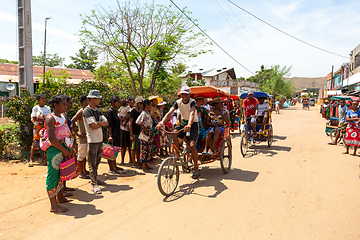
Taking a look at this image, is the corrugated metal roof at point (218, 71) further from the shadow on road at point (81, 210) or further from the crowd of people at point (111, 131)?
the shadow on road at point (81, 210)

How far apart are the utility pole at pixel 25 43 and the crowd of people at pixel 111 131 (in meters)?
1.72

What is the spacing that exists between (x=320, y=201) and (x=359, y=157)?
4887 millimetres

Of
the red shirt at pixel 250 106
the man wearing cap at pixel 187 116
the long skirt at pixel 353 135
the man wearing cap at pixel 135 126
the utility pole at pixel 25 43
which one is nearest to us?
the man wearing cap at pixel 187 116

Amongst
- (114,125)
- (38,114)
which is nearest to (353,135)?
(114,125)

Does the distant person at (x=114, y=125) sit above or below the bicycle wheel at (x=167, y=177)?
above

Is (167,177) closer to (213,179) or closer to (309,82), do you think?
(213,179)

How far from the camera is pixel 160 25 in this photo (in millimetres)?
13992

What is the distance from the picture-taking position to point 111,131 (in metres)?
6.42

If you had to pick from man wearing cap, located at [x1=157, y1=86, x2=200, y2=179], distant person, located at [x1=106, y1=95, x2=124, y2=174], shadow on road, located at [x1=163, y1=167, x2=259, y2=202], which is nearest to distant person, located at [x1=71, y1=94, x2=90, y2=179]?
distant person, located at [x1=106, y1=95, x2=124, y2=174]

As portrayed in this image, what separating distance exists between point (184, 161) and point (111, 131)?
2.10 m

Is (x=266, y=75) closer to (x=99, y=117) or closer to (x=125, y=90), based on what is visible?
(x=125, y=90)

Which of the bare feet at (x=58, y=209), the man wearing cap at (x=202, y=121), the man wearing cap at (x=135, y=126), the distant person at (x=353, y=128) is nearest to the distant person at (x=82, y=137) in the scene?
the man wearing cap at (x=135, y=126)

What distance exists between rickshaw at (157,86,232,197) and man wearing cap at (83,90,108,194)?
1353mm

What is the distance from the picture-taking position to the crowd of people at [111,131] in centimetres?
396
